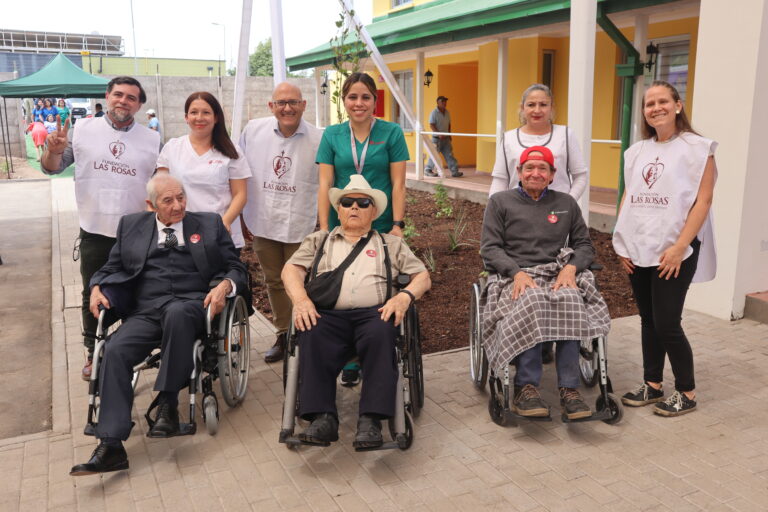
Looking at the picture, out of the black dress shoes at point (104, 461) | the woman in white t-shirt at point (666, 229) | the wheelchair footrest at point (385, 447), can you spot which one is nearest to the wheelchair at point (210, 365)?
the black dress shoes at point (104, 461)

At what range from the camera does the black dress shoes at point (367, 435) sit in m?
3.11

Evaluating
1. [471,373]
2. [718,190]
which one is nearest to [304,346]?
[471,373]

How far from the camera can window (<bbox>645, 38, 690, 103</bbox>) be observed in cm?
1020

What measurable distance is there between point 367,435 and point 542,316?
1.09 m

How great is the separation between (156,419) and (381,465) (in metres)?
1.13

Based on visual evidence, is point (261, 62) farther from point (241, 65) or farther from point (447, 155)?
point (241, 65)

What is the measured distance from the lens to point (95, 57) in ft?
170

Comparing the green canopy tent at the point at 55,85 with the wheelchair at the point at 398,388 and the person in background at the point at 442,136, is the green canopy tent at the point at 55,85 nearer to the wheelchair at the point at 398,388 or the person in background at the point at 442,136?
the person in background at the point at 442,136

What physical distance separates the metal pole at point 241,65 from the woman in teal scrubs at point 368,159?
13.6 feet

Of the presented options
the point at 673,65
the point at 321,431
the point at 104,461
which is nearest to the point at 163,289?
the point at 104,461

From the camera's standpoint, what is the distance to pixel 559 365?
3.56 metres

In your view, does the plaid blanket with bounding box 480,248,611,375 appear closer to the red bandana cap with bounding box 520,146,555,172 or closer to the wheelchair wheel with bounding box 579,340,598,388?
the wheelchair wheel with bounding box 579,340,598,388

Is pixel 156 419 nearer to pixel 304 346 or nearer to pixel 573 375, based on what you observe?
pixel 304 346

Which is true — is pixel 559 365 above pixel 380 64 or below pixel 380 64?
below
